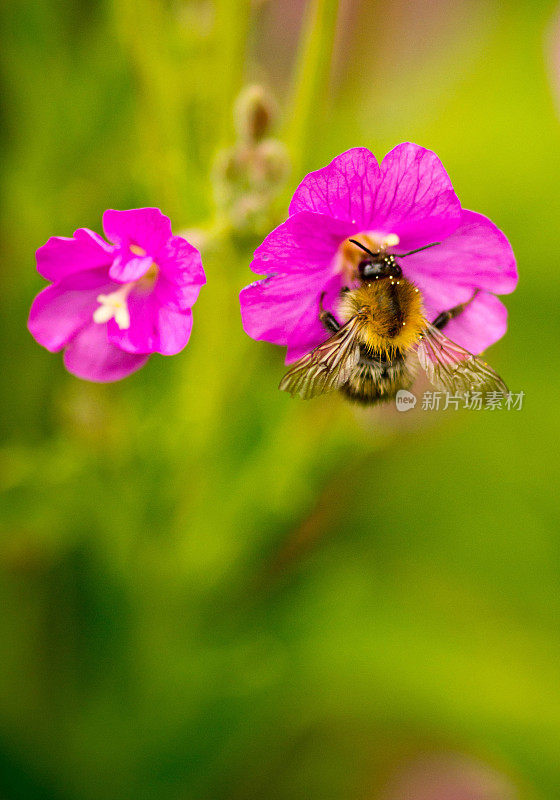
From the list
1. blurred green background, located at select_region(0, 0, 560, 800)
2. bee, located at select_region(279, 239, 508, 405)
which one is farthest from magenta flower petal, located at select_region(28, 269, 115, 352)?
bee, located at select_region(279, 239, 508, 405)

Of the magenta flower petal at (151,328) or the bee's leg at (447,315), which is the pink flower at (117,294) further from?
the bee's leg at (447,315)

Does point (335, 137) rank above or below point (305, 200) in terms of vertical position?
above

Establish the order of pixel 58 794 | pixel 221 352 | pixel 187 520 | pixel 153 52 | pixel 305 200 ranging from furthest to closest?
pixel 58 794 → pixel 187 520 → pixel 221 352 → pixel 153 52 → pixel 305 200

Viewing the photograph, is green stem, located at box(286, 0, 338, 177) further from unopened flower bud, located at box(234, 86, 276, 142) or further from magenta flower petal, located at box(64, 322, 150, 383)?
magenta flower petal, located at box(64, 322, 150, 383)

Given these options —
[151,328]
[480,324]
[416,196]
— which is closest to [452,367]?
[480,324]

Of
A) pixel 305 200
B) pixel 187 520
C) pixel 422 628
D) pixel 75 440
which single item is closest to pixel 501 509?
pixel 422 628

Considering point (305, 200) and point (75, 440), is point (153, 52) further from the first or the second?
point (75, 440)

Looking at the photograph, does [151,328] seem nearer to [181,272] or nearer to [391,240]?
[181,272]

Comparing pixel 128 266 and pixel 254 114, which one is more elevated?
pixel 254 114
